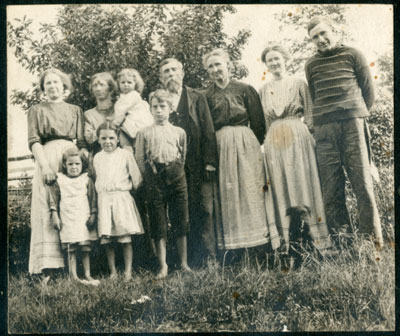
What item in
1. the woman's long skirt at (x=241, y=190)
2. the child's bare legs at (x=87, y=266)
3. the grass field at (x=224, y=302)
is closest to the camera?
the grass field at (x=224, y=302)

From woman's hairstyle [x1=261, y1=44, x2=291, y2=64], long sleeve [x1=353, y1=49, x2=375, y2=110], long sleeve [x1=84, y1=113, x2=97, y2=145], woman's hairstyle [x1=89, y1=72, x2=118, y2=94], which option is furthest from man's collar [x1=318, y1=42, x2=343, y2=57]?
long sleeve [x1=84, y1=113, x2=97, y2=145]

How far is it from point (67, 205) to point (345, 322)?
329 cm

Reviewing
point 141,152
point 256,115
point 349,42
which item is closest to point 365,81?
point 349,42

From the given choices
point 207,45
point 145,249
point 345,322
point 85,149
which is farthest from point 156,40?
point 345,322

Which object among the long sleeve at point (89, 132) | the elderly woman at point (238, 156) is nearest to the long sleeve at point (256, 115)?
the elderly woman at point (238, 156)

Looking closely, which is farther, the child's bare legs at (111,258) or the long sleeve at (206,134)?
the long sleeve at (206,134)

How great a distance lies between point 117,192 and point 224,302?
66.4 inches

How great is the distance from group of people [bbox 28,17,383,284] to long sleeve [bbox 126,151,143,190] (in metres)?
0.02

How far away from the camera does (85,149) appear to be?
6008mm

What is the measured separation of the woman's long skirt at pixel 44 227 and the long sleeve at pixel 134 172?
704mm

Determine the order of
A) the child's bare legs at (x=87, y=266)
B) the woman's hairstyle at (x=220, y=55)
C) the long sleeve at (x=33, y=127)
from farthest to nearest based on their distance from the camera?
the woman's hairstyle at (x=220, y=55)
the long sleeve at (x=33, y=127)
the child's bare legs at (x=87, y=266)

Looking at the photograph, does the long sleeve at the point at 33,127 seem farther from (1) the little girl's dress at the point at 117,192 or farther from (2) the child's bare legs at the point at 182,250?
(2) the child's bare legs at the point at 182,250

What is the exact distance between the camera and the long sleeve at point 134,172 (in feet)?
19.3

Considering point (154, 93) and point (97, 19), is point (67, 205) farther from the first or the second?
point (97, 19)
